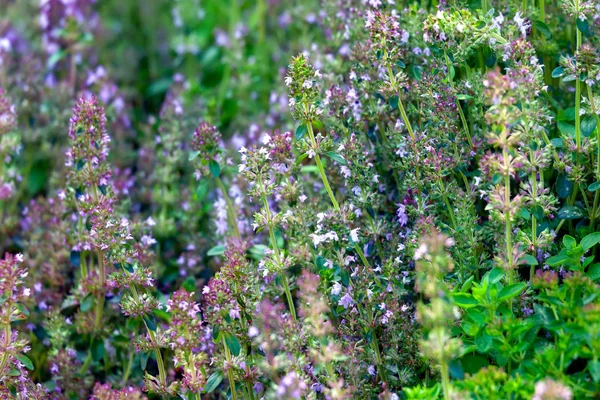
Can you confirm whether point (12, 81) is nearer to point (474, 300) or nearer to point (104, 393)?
A: point (104, 393)

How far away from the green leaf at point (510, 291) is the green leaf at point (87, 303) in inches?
68.5

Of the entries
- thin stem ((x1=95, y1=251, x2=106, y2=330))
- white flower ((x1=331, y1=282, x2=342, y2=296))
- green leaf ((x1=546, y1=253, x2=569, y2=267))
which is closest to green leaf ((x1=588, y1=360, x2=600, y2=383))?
green leaf ((x1=546, y1=253, x2=569, y2=267))

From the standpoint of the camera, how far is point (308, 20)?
4613 mm

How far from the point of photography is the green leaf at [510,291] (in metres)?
2.37

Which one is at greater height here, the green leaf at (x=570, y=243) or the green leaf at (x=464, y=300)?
the green leaf at (x=570, y=243)

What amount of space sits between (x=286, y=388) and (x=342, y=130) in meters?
1.25

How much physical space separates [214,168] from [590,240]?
152 centimetres

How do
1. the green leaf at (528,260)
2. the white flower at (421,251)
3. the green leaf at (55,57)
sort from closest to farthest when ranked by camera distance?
1. the white flower at (421,251)
2. the green leaf at (528,260)
3. the green leaf at (55,57)

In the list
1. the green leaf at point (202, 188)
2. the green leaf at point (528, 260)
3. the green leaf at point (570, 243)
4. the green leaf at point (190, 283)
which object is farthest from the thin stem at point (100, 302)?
the green leaf at point (570, 243)

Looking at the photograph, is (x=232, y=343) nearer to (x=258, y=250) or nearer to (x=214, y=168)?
(x=258, y=250)

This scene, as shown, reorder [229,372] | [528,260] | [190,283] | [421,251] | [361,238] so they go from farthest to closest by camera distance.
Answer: [190,283], [361,238], [229,372], [528,260], [421,251]

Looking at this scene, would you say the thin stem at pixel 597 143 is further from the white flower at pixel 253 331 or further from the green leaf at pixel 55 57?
the green leaf at pixel 55 57

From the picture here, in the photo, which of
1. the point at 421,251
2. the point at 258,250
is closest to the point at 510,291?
the point at 421,251

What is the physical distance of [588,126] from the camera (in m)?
2.80
